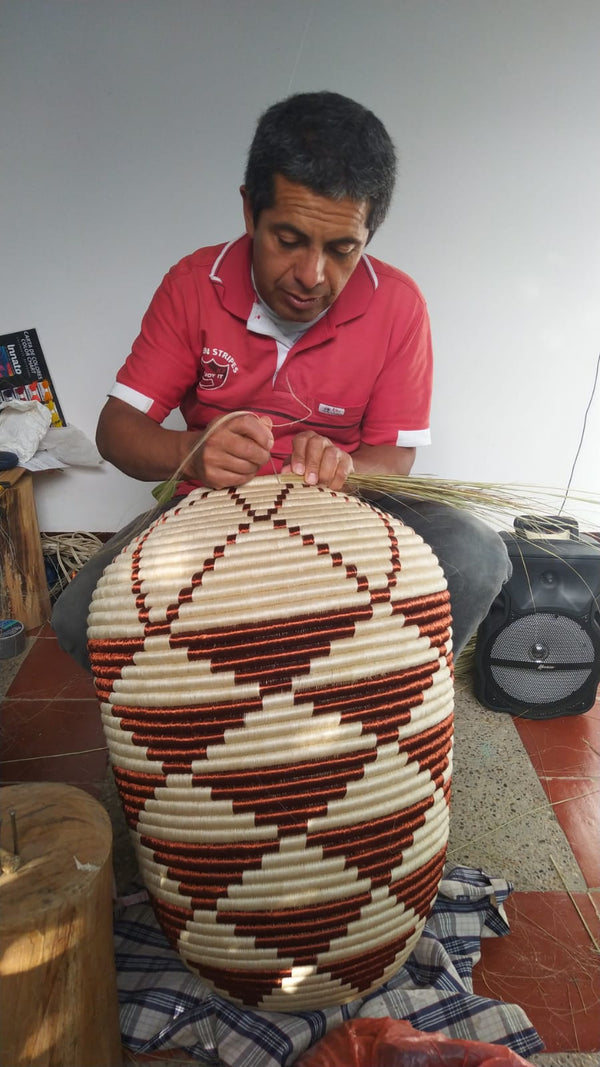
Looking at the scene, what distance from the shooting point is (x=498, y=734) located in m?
2.12

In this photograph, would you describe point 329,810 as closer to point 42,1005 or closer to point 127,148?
point 42,1005

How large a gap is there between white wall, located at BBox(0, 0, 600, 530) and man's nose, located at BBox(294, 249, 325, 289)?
1.46 meters

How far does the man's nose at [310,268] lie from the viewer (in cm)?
144

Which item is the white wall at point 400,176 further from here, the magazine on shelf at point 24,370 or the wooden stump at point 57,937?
the wooden stump at point 57,937

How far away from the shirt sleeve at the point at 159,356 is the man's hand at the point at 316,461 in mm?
523

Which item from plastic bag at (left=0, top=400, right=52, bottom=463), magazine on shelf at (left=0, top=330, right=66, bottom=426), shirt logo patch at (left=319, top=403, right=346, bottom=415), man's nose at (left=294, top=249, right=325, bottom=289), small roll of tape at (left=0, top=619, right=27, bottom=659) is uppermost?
man's nose at (left=294, top=249, right=325, bottom=289)

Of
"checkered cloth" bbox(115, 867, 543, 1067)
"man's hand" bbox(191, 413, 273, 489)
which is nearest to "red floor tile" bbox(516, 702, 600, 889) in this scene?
"checkered cloth" bbox(115, 867, 543, 1067)

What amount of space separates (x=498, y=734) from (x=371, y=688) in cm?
123

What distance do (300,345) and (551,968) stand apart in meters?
1.36

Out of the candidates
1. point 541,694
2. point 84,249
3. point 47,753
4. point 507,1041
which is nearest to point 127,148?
point 84,249

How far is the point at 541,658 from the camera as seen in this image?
7.07 feet

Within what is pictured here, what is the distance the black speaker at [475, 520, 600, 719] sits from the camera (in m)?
2.11

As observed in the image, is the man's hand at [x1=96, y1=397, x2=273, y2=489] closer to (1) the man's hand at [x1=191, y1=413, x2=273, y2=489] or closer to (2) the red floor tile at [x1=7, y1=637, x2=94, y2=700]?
(1) the man's hand at [x1=191, y1=413, x2=273, y2=489]

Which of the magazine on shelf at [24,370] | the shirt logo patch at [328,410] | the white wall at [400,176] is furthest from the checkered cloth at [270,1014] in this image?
the magazine on shelf at [24,370]
